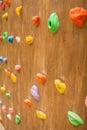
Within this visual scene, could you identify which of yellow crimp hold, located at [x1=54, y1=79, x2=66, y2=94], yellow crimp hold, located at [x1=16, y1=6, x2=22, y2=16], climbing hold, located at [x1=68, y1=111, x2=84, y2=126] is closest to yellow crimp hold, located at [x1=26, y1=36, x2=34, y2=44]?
yellow crimp hold, located at [x1=16, y1=6, x2=22, y2=16]

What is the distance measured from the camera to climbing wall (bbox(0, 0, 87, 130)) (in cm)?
76

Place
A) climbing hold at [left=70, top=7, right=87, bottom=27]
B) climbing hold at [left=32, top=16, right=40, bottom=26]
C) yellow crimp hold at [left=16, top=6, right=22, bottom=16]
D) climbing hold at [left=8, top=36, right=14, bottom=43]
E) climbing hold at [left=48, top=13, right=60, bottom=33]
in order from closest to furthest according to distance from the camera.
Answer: climbing hold at [left=70, top=7, right=87, bottom=27]
climbing hold at [left=48, top=13, right=60, bottom=33]
climbing hold at [left=32, top=16, right=40, bottom=26]
yellow crimp hold at [left=16, top=6, right=22, bottom=16]
climbing hold at [left=8, top=36, right=14, bottom=43]

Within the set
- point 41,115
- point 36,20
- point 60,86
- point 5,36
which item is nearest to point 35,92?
point 41,115

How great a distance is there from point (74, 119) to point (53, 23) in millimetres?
389

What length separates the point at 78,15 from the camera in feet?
2.28

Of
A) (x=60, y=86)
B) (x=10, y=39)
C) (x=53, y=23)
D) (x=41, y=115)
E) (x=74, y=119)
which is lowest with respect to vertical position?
(x=41, y=115)

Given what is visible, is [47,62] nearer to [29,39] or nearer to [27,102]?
[29,39]

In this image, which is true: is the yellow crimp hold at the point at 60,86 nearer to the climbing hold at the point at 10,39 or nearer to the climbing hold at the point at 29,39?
the climbing hold at the point at 29,39

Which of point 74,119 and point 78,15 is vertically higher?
point 78,15

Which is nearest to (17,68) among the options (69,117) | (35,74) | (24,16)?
(35,74)

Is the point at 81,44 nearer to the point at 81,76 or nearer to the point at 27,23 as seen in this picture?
the point at 81,76

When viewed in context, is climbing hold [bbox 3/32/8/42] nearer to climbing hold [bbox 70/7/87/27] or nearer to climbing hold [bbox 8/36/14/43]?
climbing hold [bbox 8/36/14/43]

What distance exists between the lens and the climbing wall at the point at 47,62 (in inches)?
29.8

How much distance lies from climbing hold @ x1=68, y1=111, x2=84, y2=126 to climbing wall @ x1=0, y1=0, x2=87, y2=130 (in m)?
0.01
